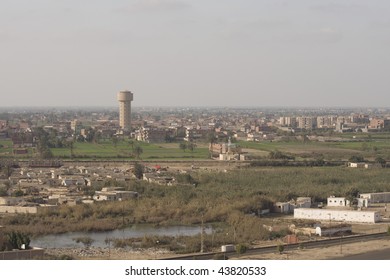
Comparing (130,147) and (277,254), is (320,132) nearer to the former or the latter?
(130,147)

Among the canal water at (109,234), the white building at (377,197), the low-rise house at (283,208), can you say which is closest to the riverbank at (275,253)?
the canal water at (109,234)

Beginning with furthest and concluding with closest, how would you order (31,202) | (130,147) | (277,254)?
(130,147) → (31,202) → (277,254)

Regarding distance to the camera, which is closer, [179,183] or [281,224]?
[281,224]

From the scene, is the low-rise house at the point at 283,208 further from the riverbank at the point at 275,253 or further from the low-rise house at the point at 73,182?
Result: the low-rise house at the point at 73,182

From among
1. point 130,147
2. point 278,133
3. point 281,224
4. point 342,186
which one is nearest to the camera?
point 281,224

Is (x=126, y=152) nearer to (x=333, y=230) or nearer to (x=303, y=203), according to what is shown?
(x=303, y=203)

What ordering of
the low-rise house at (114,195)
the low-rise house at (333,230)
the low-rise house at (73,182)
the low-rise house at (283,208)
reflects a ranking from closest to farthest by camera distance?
the low-rise house at (333,230), the low-rise house at (283,208), the low-rise house at (114,195), the low-rise house at (73,182)
